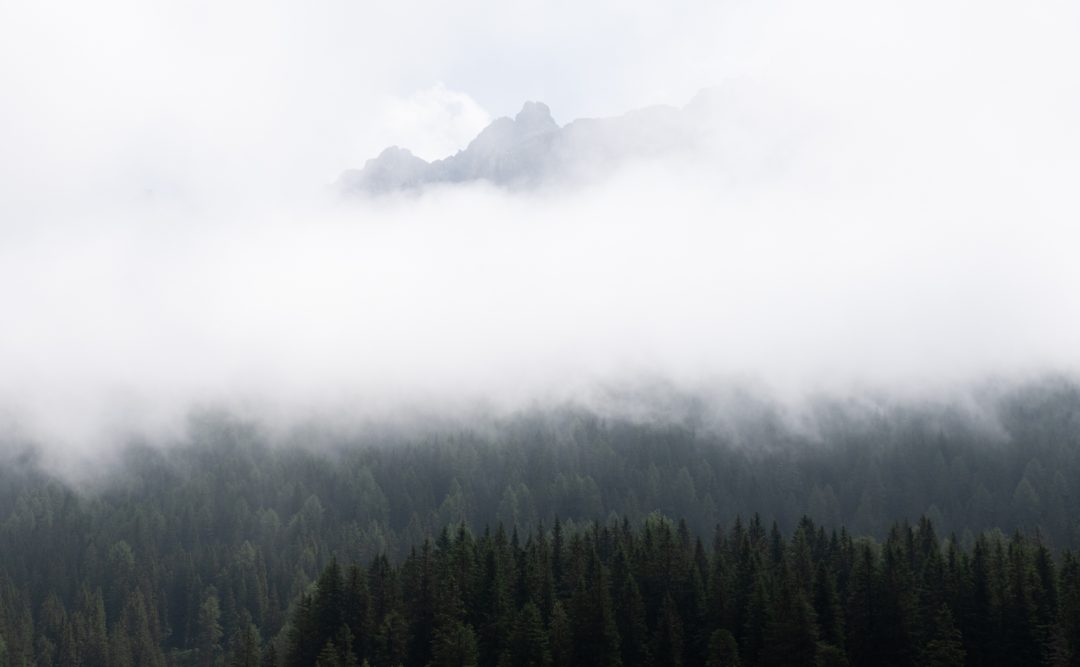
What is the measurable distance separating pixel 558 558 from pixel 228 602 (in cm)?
8531

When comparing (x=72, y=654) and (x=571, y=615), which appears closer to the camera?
Answer: (x=571, y=615)

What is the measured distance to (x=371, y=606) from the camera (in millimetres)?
119625

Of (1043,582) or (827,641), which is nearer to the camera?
(827,641)

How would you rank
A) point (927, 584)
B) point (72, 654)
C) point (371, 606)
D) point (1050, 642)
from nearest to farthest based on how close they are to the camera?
point (1050, 642)
point (927, 584)
point (371, 606)
point (72, 654)

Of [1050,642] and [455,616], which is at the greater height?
[455,616]

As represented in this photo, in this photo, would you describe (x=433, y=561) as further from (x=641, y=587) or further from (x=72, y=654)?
(x=72, y=654)

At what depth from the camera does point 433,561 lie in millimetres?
123250

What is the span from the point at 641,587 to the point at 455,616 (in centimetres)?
2146

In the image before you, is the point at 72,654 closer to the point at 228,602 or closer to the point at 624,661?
the point at 228,602

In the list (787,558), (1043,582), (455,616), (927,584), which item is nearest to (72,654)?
(455,616)

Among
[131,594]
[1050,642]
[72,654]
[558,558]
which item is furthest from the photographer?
[131,594]

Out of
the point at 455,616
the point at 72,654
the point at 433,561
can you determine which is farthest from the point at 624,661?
the point at 72,654

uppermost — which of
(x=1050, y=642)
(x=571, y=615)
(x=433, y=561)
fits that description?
(x=433, y=561)

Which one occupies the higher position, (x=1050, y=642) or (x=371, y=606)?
(x=371, y=606)
